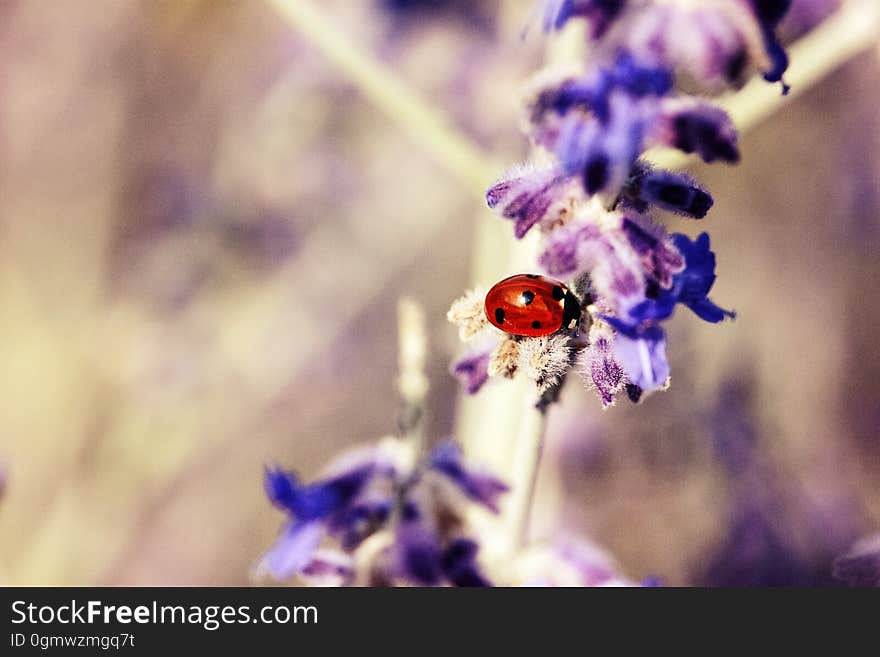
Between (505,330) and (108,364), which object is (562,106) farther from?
(108,364)

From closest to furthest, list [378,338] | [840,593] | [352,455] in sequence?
[352,455] → [840,593] → [378,338]

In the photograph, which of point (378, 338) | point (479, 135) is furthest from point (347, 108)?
point (378, 338)

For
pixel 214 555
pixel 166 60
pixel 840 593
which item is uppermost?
pixel 166 60

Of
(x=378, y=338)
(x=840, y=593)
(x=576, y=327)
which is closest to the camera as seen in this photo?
(x=576, y=327)

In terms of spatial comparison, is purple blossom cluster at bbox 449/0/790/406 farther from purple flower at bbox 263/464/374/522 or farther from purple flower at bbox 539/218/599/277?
purple flower at bbox 263/464/374/522

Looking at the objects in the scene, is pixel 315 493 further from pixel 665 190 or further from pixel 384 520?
pixel 665 190

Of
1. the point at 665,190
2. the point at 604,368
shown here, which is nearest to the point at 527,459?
the point at 604,368
